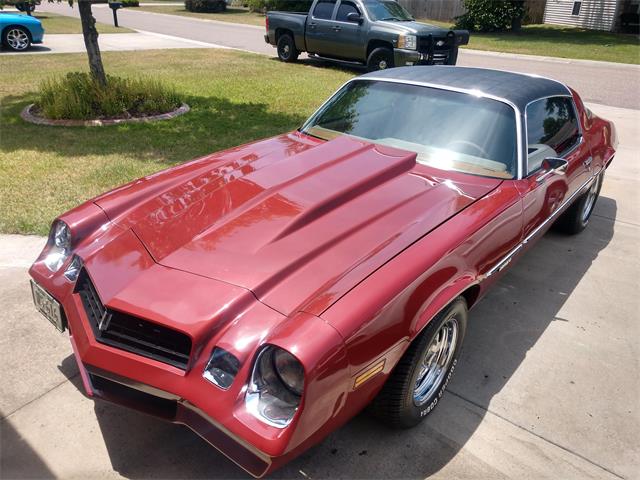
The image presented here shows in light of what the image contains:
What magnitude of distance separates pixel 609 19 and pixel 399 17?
733 inches

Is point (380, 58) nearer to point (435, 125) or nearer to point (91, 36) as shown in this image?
point (91, 36)

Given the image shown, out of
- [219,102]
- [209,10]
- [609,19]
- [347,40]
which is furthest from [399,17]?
[209,10]

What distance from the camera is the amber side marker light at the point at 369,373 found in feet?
6.86

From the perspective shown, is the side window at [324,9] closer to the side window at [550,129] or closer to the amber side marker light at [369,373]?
the side window at [550,129]

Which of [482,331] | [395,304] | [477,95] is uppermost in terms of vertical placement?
[477,95]

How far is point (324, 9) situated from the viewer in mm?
13312

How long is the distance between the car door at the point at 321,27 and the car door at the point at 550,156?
384 inches

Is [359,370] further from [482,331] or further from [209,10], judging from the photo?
[209,10]

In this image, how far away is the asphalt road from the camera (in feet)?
39.1

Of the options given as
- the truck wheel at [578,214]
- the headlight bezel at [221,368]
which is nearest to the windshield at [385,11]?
the truck wheel at [578,214]

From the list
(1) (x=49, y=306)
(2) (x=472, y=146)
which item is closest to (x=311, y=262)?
(1) (x=49, y=306)

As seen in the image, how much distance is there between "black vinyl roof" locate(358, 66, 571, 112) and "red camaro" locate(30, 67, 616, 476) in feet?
0.08

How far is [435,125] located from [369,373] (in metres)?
2.00

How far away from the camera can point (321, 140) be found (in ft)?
12.5
